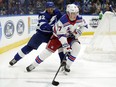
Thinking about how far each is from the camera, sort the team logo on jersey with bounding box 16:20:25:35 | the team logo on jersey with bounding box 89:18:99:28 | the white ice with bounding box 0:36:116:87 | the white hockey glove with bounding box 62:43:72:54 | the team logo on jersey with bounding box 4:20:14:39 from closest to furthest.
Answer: the white ice with bounding box 0:36:116:87
the white hockey glove with bounding box 62:43:72:54
the team logo on jersey with bounding box 4:20:14:39
the team logo on jersey with bounding box 16:20:25:35
the team logo on jersey with bounding box 89:18:99:28

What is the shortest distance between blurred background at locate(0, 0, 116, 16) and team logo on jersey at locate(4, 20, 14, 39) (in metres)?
0.20

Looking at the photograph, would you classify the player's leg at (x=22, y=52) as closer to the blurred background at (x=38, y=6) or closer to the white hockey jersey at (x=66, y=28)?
the white hockey jersey at (x=66, y=28)

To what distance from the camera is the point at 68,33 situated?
433 cm

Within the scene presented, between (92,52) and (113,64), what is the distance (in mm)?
536

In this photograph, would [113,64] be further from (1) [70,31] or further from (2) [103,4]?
(2) [103,4]

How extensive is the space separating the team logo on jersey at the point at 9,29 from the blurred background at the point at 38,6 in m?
0.20

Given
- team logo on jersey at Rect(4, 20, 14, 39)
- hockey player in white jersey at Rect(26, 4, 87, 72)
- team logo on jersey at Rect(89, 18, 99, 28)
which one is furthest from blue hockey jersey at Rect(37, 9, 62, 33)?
team logo on jersey at Rect(89, 18, 99, 28)

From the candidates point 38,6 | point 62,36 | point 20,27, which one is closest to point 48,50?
point 62,36

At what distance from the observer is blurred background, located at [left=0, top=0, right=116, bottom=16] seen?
6.75 meters

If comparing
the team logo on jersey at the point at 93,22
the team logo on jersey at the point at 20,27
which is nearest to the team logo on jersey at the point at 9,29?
the team logo on jersey at the point at 20,27

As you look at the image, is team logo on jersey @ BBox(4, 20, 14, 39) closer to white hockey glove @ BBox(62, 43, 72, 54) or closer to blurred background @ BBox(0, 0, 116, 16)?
blurred background @ BBox(0, 0, 116, 16)

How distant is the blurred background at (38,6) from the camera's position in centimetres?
675

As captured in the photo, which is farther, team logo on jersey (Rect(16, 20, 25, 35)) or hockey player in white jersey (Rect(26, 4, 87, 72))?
team logo on jersey (Rect(16, 20, 25, 35))

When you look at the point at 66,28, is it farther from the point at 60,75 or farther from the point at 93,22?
the point at 93,22
